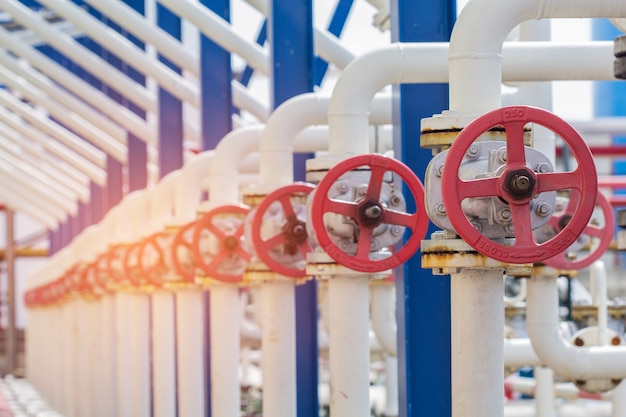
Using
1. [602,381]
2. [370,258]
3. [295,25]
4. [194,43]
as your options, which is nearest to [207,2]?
[295,25]

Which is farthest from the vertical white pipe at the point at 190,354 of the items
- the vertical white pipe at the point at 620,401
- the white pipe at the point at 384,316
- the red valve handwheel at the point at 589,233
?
the red valve handwheel at the point at 589,233

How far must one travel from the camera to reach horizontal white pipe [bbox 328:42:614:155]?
550cm

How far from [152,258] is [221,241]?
201 centimetres

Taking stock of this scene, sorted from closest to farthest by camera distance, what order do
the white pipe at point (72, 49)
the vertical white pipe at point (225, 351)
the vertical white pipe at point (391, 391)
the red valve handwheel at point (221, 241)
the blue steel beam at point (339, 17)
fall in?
the red valve handwheel at point (221, 241) → the vertical white pipe at point (225, 351) → the blue steel beam at point (339, 17) → the white pipe at point (72, 49) → the vertical white pipe at point (391, 391)

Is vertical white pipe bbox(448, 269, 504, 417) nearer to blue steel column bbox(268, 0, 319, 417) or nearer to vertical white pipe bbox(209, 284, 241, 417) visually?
blue steel column bbox(268, 0, 319, 417)

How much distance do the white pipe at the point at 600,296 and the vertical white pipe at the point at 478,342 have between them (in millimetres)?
3394

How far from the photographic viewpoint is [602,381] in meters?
7.14

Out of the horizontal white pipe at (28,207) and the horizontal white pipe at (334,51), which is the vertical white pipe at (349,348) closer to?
the horizontal white pipe at (334,51)

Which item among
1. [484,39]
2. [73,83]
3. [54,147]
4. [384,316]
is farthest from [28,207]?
[484,39]

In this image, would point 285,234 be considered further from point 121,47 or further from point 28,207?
point 28,207

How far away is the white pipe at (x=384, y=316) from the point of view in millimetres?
8938

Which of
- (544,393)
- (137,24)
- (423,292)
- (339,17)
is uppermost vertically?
(339,17)

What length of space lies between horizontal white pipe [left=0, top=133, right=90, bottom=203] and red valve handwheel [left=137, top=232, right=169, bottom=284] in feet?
30.7

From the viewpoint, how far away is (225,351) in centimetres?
845
